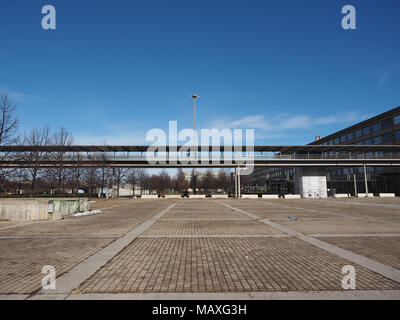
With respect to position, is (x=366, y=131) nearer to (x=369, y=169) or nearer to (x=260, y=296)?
(x=369, y=169)

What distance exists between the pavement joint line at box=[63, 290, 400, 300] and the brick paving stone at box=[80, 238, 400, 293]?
0.56 feet

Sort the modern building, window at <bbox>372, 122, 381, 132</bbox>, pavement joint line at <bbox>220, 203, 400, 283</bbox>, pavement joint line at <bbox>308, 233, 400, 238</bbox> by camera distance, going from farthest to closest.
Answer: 1. window at <bbox>372, 122, 381, 132</bbox>
2. the modern building
3. pavement joint line at <bbox>308, 233, 400, 238</bbox>
4. pavement joint line at <bbox>220, 203, 400, 283</bbox>

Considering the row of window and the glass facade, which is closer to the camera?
the row of window

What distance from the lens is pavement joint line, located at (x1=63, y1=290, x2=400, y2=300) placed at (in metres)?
3.98

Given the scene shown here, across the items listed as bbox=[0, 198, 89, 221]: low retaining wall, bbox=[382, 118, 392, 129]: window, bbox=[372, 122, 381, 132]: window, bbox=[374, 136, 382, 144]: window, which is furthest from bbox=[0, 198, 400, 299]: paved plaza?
bbox=[372, 122, 381, 132]: window

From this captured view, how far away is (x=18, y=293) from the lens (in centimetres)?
420

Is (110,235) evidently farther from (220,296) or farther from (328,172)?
(328,172)

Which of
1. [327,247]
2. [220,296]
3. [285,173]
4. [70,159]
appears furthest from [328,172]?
[220,296]

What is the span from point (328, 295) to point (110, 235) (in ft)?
26.2

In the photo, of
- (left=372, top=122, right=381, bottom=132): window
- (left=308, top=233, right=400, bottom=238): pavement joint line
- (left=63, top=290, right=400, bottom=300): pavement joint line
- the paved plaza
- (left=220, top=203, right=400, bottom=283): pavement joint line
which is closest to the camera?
(left=63, top=290, right=400, bottom=300): pavement joint line

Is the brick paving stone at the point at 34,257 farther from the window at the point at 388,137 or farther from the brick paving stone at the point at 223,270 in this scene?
the window at the point at 388,137

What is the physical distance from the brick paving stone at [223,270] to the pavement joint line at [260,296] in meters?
0.17

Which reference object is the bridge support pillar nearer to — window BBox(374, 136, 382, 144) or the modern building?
the modern building

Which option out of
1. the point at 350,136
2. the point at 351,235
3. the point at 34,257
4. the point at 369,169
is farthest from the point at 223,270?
the point at 350,136
